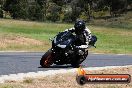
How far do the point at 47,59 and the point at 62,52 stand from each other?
0.65 metres

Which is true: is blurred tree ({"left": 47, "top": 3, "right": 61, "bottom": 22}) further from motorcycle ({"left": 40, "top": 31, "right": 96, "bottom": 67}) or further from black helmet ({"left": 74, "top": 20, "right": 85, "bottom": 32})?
black helmet ({"left": 74, "top": 20, "right": 85, "bottom": 32})

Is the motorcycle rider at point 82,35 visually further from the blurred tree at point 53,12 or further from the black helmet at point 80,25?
the blurred tree at point 53,12

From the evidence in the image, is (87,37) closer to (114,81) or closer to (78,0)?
(114,81)

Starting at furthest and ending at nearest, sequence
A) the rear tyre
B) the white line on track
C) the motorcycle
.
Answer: the rear tyre < the motorcycle < the white line on track

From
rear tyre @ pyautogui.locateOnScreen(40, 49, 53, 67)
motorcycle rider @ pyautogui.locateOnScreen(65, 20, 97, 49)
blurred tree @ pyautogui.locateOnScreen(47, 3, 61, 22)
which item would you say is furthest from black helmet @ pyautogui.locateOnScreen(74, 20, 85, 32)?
blurred tree @ pyautogui.locateOnScreen(47, 3, 61, 22)

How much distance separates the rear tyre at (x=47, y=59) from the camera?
1695cm

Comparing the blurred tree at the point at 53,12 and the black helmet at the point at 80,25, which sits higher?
the black helmet at the point at 80,25

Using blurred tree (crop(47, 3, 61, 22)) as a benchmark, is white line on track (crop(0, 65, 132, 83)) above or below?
A: above

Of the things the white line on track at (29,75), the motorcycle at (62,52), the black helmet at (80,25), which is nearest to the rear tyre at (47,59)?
the motorcycle at (62,52)

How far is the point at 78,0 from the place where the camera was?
127 meters

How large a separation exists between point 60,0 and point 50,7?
5.92m

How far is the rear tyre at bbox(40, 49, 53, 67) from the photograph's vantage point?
55.6 ft

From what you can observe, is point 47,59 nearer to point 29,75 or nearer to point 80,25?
point 80,25

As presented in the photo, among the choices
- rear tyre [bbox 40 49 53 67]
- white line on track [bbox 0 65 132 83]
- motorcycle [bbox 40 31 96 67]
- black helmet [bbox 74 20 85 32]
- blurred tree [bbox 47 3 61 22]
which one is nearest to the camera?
white line on track [bbox 0 65 132 83]
